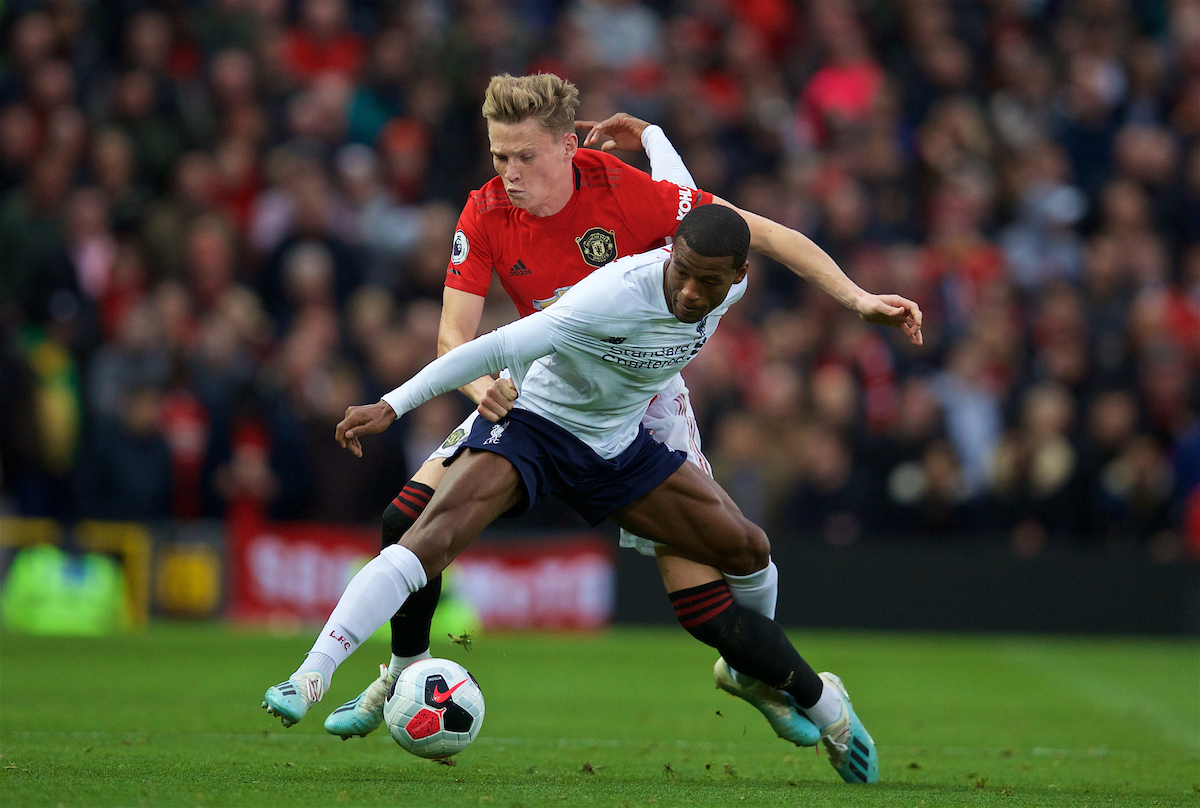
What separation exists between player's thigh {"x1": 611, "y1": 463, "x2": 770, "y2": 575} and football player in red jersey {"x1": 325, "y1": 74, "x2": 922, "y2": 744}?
0.15 meters

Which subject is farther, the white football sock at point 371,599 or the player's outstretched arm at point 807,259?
the player's outstretched arm at point 807,259

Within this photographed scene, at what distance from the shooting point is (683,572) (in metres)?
6.30

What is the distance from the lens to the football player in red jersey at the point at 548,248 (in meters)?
6.04

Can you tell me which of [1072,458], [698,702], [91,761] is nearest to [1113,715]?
[698,702]

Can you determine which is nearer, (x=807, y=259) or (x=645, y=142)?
(x=807, y=259)

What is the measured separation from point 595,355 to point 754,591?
4.27 ft

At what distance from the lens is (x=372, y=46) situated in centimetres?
1605

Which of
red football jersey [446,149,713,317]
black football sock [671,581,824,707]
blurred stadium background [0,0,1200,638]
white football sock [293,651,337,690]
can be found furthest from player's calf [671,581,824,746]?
blurred stadium background [0,0,1200,638]

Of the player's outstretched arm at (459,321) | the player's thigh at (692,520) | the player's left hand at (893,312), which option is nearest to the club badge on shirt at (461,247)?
the player's outstretched arm at (459,321)

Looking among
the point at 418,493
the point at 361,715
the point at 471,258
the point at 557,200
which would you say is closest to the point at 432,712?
the point at 361,715

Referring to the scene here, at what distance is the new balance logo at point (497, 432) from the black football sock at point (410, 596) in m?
0.36

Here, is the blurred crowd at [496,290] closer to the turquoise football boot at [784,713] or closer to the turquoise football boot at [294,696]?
the turquoise football boot at [784,713]

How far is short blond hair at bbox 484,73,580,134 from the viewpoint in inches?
235

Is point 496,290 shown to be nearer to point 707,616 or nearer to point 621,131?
point 621,131
